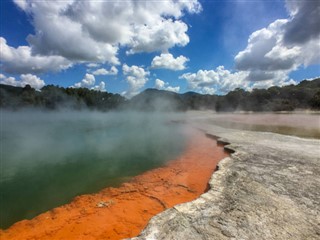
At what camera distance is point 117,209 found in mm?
6492

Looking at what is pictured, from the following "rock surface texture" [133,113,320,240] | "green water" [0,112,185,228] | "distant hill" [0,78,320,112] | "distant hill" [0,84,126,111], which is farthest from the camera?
"distant hill" [0,84,126,111]

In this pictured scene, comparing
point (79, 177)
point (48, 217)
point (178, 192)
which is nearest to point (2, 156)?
point (79, 177)

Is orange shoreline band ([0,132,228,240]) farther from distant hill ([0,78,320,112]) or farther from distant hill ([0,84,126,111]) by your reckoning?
distant hill ([0,84,126,111])

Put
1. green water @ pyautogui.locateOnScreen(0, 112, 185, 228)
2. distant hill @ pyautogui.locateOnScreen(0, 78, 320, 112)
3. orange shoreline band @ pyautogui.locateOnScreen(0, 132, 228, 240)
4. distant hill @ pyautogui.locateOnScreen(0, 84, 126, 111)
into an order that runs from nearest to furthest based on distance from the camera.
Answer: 1. orange shoreline band @ pyautogui.locateOnScreen(0, 132, 228, 240)
2. green water @ pyautogui.locateOnScreen(0, 112, 185, 228)
3. distant hill @ pyautogui.locateOnScreen(0, 78, 320, 112)
4. distant hill @ pyautogui.locateOnScreen(0, 84, 126, 111)

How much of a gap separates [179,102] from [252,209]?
9119 cm

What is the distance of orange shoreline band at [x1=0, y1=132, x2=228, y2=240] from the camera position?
5535mm

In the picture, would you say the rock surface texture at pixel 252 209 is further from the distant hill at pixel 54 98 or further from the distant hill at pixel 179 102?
the distant hill at pixel 54 98

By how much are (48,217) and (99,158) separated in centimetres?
654

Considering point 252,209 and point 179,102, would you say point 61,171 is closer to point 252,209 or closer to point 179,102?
point 252,209

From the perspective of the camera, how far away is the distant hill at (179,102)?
51.7 metres

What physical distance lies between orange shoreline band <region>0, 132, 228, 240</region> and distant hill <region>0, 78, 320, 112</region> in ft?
150

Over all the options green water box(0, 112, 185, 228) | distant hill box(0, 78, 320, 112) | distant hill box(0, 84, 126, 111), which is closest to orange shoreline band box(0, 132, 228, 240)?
green water box(0, 112, 185, 228)

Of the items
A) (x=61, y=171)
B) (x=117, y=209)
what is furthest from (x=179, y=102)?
(x=117, y=209)

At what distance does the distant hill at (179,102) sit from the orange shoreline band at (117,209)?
45.7m
